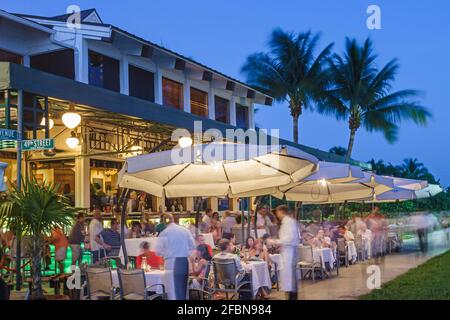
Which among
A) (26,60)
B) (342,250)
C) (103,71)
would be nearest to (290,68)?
(103,71)

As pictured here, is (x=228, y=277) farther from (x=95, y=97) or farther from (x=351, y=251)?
(x=351, y=251)

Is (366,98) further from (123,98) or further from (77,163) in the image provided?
(123,98)

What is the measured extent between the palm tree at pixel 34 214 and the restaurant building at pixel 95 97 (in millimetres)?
3271

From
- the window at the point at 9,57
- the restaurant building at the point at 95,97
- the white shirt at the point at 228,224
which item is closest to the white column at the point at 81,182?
the restaurant building at the point at 95,97

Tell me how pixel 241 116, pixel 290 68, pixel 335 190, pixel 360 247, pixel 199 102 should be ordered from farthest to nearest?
pixel 290 68, pixel 241 116, pixel 199 102, pixel 360 247, pixel 335 190

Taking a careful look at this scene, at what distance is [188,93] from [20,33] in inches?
305

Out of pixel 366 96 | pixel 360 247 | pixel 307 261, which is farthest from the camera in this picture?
pixel 366 96

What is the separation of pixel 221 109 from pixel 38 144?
17.5 meters

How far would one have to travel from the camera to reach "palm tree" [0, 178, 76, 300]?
28.2 ft

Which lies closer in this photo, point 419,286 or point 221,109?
point 419,286

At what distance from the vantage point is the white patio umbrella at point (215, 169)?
895 centimetres

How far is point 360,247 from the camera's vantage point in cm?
1834

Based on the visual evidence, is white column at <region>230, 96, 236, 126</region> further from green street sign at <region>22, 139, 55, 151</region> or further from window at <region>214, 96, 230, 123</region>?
green street sign at <region>22, 139, 55, 151</region>

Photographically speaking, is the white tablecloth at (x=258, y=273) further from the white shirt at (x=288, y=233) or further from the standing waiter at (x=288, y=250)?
the white shirt at (x=288, y=233)
